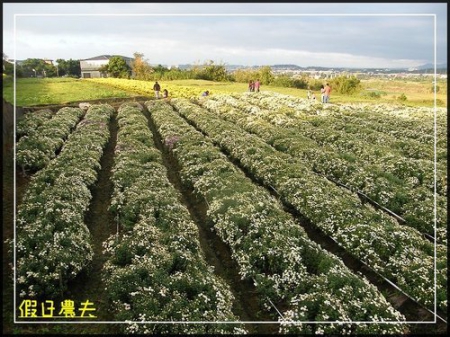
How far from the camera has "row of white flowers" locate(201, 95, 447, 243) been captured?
16.0 m

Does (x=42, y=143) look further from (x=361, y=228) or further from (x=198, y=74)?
(x=198, y=74)

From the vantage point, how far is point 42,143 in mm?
24391

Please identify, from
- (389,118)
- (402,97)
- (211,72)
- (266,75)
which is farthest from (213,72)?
(389,118)

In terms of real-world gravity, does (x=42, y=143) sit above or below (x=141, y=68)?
below

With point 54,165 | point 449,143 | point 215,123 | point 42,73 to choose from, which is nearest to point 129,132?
point 215,123

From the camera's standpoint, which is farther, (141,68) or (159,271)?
(141,68)

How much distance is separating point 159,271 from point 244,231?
13.5 ft

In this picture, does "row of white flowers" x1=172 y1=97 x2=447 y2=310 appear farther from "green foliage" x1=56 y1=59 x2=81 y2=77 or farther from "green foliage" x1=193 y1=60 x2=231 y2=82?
"green foliage" x1=56 y1=59 x2=81 y2=77

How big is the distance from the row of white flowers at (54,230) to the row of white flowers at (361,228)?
30.4 ft

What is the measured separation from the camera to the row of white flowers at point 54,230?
11.5 m

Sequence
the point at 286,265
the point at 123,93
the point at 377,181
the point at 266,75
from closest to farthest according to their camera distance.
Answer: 1. the point at 286,265
2. the point at 377,181
3. the point at 123,93
4. the point at 266,75

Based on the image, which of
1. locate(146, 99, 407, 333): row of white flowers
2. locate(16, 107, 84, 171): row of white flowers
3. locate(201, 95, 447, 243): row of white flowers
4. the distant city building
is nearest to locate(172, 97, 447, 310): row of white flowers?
locate(146, 99, 407, 333): row of white flowers

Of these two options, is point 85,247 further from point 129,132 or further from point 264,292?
point 129,132

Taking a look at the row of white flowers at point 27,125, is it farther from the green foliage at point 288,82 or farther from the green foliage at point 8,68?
the green foliage at point 288,82
